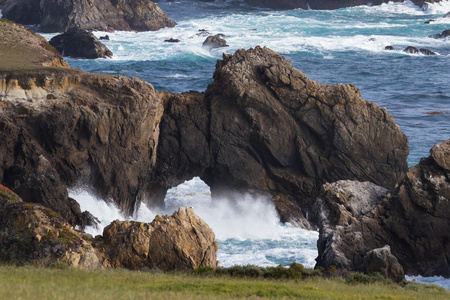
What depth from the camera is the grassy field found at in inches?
564

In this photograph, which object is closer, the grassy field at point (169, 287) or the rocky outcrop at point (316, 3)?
the grassy field at point (169, 287)

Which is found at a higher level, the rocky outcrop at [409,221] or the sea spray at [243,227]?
the rocky outcrop at [409,221]

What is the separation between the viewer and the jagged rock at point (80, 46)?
66625 mm

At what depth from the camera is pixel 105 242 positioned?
2178 centimetres

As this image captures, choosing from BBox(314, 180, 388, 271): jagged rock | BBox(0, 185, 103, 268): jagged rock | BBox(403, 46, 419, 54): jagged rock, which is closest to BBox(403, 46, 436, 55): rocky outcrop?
BBox(403, 46, 419, 54): jagged rock

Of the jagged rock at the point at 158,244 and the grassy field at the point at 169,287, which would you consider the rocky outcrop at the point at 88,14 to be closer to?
the jagged rock at the point at 158,244

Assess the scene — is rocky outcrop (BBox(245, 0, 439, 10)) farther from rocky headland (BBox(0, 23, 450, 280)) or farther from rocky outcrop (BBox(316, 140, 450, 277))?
rocky outcrop (BBox(316, 140, 450, 277))

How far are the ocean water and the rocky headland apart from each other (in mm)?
1533

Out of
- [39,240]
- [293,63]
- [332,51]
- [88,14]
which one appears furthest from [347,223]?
[88,14]

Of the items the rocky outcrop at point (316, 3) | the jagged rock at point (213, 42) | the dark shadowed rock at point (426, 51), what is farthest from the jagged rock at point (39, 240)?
the rocky outcrop at point (316, 3)

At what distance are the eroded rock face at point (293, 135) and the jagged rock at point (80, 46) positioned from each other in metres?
36.0

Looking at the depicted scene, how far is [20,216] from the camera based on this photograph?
20391 mm


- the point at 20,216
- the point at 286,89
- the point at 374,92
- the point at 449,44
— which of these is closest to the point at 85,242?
the point at 20,216

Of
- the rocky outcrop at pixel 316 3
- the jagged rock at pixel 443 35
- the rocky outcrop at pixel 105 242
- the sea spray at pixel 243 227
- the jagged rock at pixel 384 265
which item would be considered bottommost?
the sea spray at pixel 243 227
